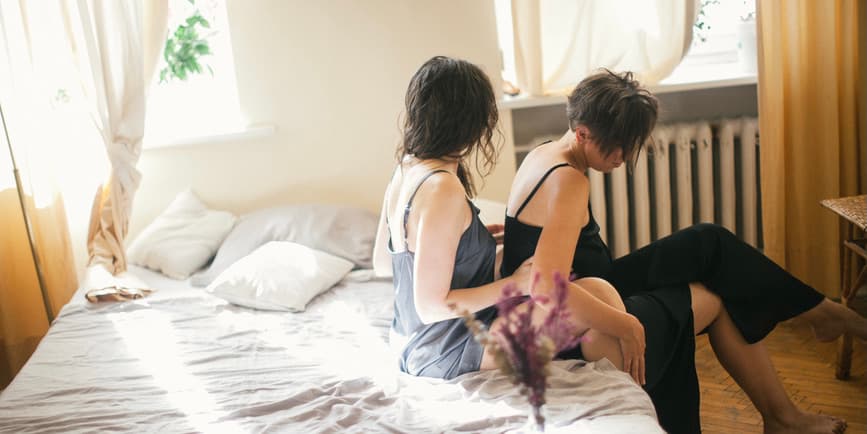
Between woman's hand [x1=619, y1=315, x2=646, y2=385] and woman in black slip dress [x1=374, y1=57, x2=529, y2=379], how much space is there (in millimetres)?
261

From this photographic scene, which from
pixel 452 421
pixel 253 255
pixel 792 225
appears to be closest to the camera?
pixel 452 421

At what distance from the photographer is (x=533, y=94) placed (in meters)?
3.23

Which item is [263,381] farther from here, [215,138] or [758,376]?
[215,138]

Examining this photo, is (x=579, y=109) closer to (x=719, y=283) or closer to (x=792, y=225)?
(x=719, y=283)

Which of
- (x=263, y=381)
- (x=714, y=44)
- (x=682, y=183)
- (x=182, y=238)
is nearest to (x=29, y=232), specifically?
(x=182, y=238)

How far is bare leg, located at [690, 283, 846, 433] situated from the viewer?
81.7 inches

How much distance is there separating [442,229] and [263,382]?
644 mm

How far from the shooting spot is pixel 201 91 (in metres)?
3.50

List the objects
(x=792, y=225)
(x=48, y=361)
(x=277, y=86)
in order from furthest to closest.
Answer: (x=277, y=86)
(x=792, y=225)
(x=48, y=361)

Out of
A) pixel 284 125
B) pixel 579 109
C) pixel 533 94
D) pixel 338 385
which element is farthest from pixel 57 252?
pixel 579 109

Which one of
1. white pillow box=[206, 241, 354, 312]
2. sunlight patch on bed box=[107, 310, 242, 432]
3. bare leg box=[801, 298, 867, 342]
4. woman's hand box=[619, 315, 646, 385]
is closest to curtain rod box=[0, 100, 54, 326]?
sunlight patch on bed box=[107, 310, 242, 432]

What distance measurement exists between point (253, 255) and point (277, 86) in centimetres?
81

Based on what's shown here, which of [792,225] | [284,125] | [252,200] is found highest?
[284,125]

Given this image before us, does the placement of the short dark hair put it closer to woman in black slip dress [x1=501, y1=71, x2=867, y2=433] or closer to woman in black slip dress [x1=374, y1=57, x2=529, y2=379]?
woman in black slip dress [x1=501, y1=71, x2=867, y2=433]
